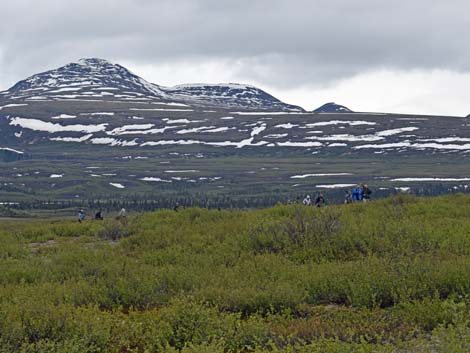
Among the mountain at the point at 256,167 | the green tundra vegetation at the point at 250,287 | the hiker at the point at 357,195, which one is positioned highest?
the green tundra vegetation at the point at 250,287

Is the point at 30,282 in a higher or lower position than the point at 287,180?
higher

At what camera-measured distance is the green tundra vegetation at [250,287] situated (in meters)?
8.45

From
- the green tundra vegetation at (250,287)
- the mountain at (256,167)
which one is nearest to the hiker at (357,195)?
the green tundra vegetation at (250,287)

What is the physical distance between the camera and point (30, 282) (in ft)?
41.8

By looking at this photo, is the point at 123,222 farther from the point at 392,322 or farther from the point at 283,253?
the point at 392,322

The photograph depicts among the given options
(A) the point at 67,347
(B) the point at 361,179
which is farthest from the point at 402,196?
(B) the point at 361,179

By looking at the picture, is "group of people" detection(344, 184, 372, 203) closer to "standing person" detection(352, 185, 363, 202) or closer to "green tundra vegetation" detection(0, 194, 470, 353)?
"standing person" detection(352, 185, 363, 202)

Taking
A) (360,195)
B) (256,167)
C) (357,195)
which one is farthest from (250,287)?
(256,167)

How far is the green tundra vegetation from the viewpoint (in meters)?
8.45

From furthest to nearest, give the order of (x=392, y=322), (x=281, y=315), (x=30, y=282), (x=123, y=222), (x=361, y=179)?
(x=361, y=179) < (x=123, y=222) < (x=30, y=282) < (x=281, y=315) < (x=392, y=322)

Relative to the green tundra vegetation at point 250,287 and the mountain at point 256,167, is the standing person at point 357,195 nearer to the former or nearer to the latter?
the green tundra vegetation at point 250,287

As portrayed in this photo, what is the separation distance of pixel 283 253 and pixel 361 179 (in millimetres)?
131780

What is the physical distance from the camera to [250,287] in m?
11.0

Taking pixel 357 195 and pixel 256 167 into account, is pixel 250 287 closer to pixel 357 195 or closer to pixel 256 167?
pixel 357 195
